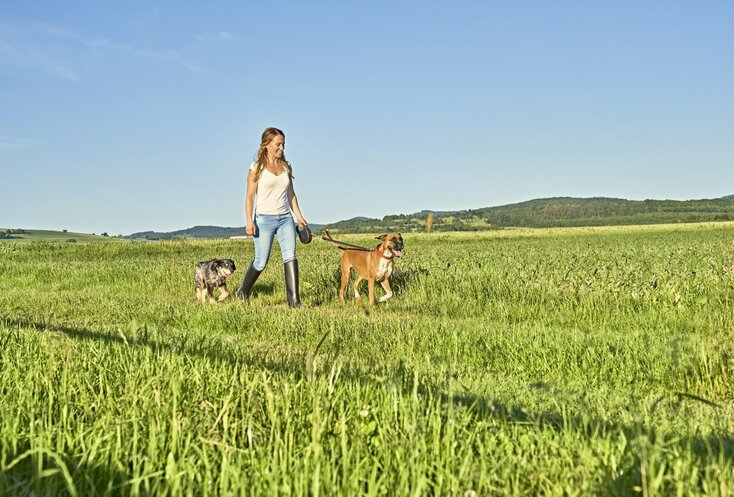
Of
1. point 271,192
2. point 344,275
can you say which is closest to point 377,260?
point 344,275

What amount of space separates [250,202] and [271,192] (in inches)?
18.4

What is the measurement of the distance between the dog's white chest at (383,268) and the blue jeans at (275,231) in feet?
5.21

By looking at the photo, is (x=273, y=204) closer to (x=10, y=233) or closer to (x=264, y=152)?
(x=264, y=152)

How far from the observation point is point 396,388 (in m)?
3.55

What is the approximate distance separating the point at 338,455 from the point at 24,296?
1433 centimetres

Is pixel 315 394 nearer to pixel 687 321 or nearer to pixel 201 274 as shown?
pixel 687 321

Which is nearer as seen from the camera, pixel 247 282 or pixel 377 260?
pixel 377 260

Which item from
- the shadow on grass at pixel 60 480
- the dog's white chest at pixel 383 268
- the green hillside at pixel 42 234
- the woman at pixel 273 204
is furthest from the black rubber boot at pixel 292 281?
the green hillside at pixel 42 234

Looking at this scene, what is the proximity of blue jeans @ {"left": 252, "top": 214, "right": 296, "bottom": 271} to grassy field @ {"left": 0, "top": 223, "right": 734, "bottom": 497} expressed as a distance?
4.88 ft

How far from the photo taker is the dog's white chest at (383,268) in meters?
12.0

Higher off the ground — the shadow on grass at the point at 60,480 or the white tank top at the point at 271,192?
the white tank top at the point at 271,192

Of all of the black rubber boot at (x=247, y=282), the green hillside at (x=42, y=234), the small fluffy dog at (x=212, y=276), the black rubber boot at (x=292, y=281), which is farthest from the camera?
the green hillside at (x=42, y=234)

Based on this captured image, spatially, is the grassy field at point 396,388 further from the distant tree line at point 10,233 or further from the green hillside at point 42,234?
the green hillside at point 42,234

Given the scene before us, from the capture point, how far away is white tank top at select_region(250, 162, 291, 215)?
1174 cm
